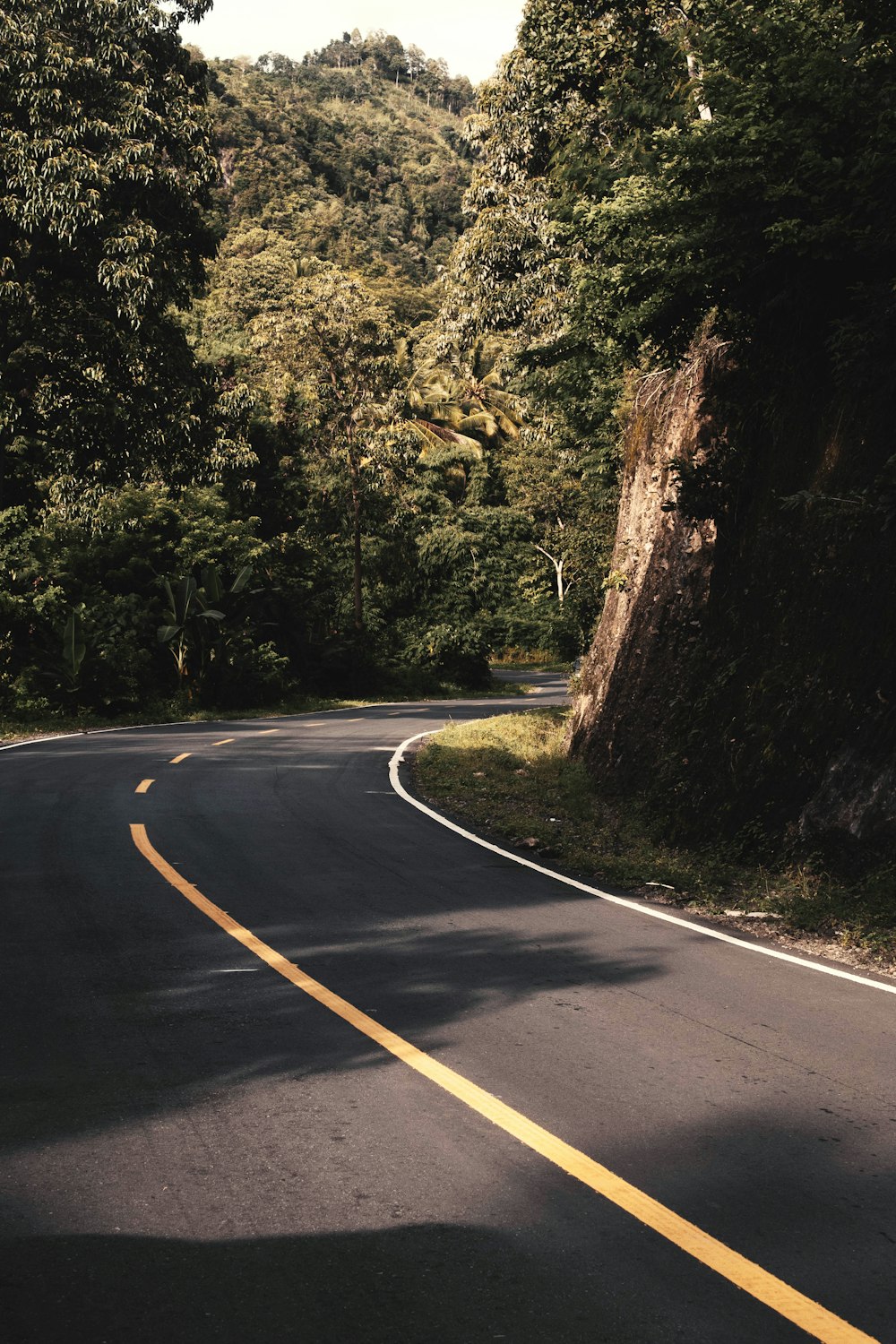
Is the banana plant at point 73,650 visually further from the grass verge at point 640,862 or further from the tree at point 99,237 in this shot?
the grass verge at point 640,862

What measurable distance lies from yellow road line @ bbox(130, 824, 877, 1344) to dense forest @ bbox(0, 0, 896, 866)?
5401 mm

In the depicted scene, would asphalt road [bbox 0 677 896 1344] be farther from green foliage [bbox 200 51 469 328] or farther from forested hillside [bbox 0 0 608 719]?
green foliage [bbox 200 51 469 328]

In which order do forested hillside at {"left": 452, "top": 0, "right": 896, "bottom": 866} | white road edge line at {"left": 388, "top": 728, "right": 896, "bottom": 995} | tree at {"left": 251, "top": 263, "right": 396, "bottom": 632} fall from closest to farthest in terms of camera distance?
white road edge line at {"left": 388, "top": 728, "right": 896, "bottom": 995}, forested hillside at {"left": 452, "top": 0, "right": 896, "bottom": 866}, tree at {"left": 251, "top": 263, "right": 396, "bottom": 632}

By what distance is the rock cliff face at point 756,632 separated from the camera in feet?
34.7

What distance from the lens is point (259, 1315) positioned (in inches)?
140

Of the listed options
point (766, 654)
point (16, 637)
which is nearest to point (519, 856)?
point (766, 654)

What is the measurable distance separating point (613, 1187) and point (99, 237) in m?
23.7

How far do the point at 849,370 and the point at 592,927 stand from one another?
613 cm

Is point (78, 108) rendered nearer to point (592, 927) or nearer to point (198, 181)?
point (198, 181)

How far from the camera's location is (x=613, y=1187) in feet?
14.6

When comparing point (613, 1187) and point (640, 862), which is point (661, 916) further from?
point (613, 1187)

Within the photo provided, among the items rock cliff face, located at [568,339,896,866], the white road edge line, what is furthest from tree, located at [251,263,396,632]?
the white road edge line

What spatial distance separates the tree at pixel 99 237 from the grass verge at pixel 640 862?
38.5 ft

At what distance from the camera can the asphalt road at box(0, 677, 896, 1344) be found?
367cm
